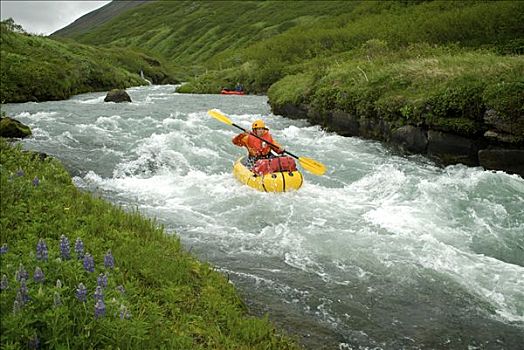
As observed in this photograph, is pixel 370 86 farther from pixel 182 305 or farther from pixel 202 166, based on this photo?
pixel 182 305

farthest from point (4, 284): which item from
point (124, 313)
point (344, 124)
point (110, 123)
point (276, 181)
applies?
point (344, 124)

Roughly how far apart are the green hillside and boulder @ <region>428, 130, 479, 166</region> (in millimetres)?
19144

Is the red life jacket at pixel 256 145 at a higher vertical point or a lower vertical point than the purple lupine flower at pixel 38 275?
lower

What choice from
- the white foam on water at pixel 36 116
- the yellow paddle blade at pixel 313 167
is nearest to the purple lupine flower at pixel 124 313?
the yellow paddle blade at pixel 313 167

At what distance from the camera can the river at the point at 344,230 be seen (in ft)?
19.4

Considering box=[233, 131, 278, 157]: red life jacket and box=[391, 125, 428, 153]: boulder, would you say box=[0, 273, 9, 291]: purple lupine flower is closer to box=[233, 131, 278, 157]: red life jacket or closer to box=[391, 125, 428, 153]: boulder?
box=[233, 131, 278, 157]: red life jacket

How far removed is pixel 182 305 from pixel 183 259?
3.34 ft

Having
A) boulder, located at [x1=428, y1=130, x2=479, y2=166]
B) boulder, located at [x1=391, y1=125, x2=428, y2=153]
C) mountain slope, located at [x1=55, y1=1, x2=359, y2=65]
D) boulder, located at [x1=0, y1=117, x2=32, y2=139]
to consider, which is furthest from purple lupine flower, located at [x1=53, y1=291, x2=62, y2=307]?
mountain slope, located at [x1=55, y1=1, x2=359, y2=65]

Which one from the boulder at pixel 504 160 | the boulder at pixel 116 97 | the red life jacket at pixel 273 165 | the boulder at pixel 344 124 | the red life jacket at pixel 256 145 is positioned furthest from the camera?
the boulder at pixel 116 97

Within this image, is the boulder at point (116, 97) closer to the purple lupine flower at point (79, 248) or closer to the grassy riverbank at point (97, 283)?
the grassy riverbank at point (97, 283)

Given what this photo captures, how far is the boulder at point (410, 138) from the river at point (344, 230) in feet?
1.46

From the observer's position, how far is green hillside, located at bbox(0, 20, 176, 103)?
87.6ft

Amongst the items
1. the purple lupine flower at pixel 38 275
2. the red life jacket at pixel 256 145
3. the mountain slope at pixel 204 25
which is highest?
the mountain slope at pixel 204 25

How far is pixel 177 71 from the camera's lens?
6906cm
